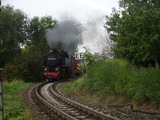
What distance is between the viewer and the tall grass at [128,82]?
32.6ft

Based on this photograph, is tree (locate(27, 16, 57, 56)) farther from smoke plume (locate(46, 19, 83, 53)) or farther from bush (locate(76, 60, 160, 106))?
bush (locate(76, 60, 160, 106))

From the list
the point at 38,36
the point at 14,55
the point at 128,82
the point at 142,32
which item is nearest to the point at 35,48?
the point at 38,36

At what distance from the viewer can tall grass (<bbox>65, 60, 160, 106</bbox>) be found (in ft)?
32.6

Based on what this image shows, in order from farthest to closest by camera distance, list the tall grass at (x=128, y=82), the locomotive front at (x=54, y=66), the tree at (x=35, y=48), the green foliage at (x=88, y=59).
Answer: the tree at (x=35, y=48) < the locomotive front at (x=54, y=66) < the green foliage at (x=88, y=59) < the tall grass at (x=128, y=82)

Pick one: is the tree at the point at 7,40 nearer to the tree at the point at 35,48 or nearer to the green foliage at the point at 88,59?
the tree at the point at 35,48

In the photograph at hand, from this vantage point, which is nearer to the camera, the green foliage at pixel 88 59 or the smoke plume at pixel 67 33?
the green foliage at pixel 88 59

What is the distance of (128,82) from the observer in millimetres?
11672

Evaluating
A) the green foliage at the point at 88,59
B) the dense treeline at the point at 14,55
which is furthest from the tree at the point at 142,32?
the dense treeline at the point at 14,55

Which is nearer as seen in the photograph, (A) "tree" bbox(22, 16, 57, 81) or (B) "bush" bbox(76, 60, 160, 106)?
(B) "bush" bbox(76, 60, 160, 106)

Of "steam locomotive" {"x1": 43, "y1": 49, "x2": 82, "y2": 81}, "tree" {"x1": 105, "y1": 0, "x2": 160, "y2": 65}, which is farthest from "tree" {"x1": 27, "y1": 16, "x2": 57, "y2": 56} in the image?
"tree" {"x1": 105, "y1": 0, "x2": 160, "y2": 65}

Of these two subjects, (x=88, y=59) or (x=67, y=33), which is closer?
(x=88, y=59)

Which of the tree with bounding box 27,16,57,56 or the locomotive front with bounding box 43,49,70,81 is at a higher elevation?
the tree with bounding box 27,16,57,56

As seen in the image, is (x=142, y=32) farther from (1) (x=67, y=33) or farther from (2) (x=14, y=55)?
(1) (x=67, y=33)

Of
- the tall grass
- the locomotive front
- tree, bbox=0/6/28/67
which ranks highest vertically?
tree, bbox=0/6/28/67
